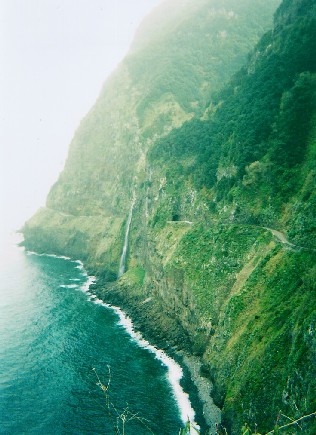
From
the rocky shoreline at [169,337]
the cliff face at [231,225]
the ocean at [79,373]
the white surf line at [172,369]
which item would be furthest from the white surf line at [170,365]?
the cliff face at [231,225]

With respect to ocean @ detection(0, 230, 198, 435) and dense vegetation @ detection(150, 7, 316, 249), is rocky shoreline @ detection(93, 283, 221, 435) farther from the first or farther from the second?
dense vegetation @ detection(150, 7, 316, 249)

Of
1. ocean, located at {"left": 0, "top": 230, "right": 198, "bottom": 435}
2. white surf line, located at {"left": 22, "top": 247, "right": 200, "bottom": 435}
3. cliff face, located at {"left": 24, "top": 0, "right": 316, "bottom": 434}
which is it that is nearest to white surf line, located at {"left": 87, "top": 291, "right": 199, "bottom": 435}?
white surf line, located at {"left": 22, "top": 247, "right": 200, "bottom": 435}

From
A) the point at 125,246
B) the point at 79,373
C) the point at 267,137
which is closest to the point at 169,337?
the point at 79,373

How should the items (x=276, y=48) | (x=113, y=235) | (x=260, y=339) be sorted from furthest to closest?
1. (x=113, y=235)
2. (x=276, y=48)
3. (x=260, y=339)

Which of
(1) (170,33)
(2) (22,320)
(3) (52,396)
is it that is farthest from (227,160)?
(1) (170,33)

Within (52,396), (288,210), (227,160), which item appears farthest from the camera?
(227,160)

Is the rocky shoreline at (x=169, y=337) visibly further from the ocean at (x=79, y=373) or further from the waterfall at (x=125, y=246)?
the waterfall at (x=125, y=246)

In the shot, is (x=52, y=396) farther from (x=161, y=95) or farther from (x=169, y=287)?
(x=161, y=95)
